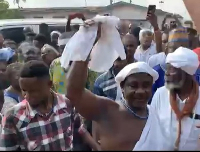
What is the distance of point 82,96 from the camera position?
333cm

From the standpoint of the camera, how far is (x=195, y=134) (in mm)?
3828

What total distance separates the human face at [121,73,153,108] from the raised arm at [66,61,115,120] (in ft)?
0.71

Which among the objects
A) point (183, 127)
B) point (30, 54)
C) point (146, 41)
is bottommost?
point (146, 41)

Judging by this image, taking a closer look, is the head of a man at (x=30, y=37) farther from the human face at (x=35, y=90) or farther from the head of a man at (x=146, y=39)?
the human face at (x=35, y=90)

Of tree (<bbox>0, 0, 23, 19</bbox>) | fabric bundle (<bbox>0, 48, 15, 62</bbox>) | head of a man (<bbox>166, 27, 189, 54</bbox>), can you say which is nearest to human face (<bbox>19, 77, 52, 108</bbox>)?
head of a man (<bbox>166, 27, 189, 54</bbox>)

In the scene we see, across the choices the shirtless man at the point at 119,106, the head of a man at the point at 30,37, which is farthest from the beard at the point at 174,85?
the head of a man at the point at 30,37

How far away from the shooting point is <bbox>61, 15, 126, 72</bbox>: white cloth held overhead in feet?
10.8

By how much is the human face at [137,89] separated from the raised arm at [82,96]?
0.22m

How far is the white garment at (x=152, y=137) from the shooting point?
3.42 metres

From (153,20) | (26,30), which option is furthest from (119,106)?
(26,30)

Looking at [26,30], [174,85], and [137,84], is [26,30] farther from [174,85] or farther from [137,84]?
[137,84]

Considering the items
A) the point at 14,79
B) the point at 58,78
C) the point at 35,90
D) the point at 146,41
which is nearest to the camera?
the point at 35,90

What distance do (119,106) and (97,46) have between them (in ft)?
1.46

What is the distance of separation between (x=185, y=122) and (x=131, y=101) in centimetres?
54
